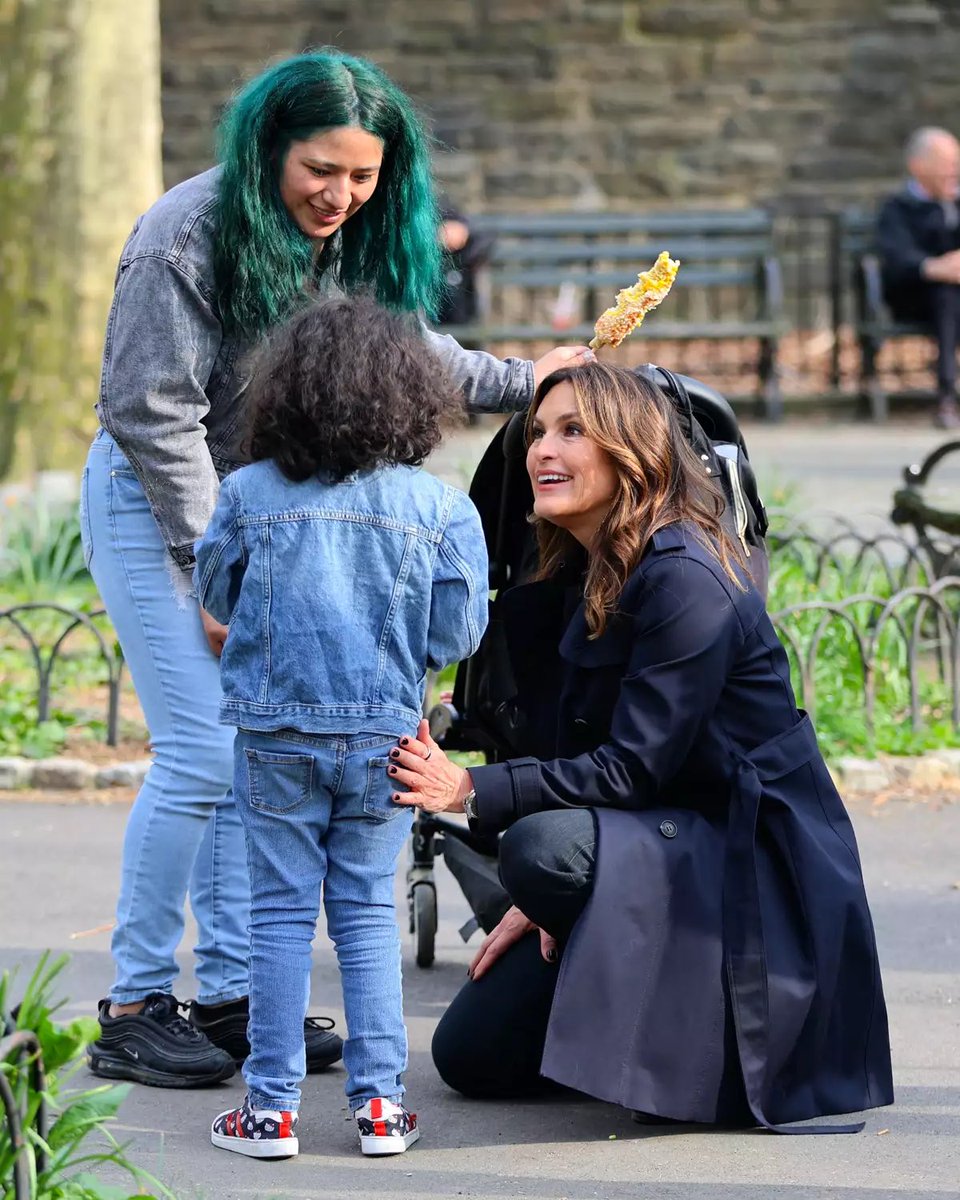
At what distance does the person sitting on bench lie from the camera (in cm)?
1227

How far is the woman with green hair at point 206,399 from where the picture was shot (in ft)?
11.3

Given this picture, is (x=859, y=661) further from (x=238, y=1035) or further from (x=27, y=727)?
(x=238, y=1035)

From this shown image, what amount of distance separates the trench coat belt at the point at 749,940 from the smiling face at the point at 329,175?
1240mm

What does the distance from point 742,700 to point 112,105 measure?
5.99 metres

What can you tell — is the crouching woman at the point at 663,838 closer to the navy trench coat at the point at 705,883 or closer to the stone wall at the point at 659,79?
the navy trench coat at the point at 705,883

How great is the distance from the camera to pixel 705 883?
3309 millimetres

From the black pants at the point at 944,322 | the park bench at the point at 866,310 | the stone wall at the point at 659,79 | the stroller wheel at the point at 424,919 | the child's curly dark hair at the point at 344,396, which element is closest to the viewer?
the child's curly dark hair at the point at 344,396

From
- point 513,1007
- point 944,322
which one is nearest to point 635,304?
point 513,1007

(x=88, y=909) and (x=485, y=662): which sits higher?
(x=485, y=662)

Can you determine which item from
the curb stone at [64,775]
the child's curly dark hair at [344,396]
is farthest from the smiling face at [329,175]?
the curb stone at [64,775]

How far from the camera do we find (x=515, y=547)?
153 inches

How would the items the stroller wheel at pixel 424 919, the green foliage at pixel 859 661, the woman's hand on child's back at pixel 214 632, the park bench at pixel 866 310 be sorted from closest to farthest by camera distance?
1. the woman's hand on child's back at pixel 214 632
2. the stroller wheel at pixel 424 919
3. the green foliage at pixel 859 661
4. the park bench at pixel 866 310

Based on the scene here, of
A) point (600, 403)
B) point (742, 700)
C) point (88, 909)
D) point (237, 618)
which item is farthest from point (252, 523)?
point (88, 909)

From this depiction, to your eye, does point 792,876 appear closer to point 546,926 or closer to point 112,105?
point 546,926
